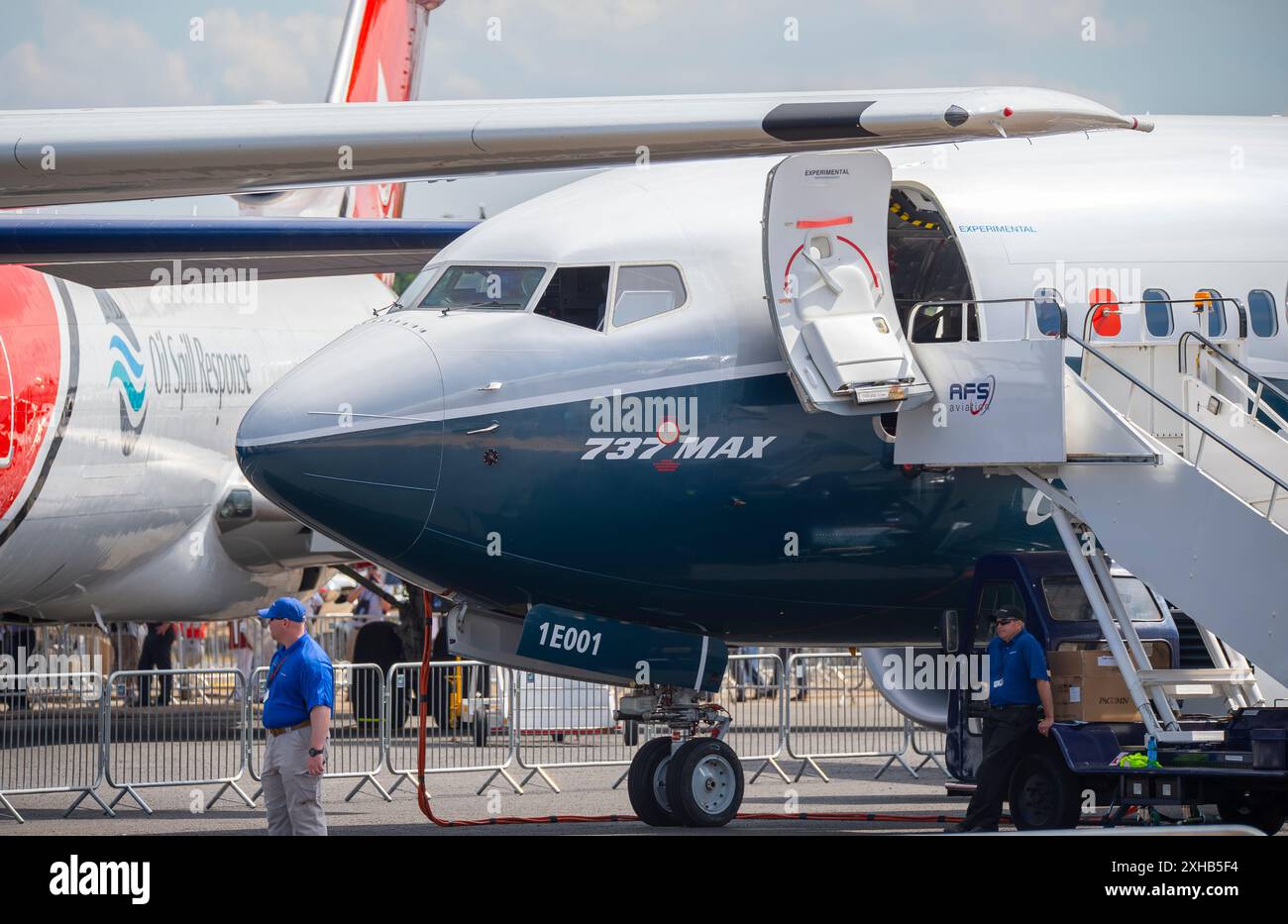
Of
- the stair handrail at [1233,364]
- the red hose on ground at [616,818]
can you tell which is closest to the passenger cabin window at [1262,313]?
the stair handrail at [1233,364]

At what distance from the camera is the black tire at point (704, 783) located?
11.8 metres

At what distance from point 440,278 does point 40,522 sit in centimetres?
750

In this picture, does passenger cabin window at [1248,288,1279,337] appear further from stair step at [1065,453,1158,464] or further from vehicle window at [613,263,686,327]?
vehicle window at [613,263,686,327]

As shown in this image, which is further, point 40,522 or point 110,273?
point 110,273

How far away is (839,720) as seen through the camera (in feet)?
65.0

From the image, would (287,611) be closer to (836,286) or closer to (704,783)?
(704,783)

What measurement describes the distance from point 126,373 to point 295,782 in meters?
10.0

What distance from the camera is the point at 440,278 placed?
11.7 meters

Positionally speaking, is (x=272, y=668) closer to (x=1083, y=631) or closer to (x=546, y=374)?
(x=546, y=374)

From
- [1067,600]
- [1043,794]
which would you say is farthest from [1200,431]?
[1043,794]

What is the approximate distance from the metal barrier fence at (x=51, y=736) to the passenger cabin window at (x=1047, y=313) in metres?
8.48

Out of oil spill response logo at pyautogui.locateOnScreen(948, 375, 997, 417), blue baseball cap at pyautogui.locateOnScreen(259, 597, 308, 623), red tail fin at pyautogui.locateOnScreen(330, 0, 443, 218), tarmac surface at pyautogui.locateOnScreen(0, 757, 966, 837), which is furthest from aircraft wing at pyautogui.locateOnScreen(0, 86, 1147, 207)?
red tail fin at pyautogui.locateOnScreen(330, 0, 443, 218)
